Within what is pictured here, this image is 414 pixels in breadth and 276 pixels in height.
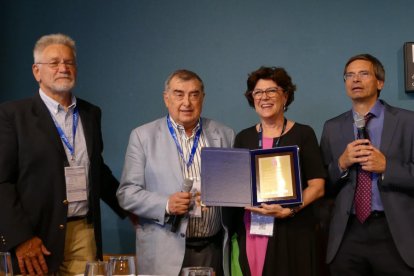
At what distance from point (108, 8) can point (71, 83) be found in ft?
4.55

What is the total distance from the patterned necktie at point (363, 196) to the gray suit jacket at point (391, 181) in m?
0.03

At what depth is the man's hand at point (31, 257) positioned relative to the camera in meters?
2.74

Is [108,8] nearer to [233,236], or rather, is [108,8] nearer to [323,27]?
[323,27]

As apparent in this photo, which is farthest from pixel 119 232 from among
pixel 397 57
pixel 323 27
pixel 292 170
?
pixel 397 57

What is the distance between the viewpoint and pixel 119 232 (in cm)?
431

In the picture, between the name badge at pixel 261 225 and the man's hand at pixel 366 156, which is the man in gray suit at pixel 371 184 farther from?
the name badge at pixel 261 225

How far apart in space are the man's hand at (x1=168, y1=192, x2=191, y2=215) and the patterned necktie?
0.95 m

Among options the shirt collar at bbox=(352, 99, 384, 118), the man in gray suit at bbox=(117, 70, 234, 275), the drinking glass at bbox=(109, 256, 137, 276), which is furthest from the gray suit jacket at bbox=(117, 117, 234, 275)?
the drinking glass at bbox=(109, 256, 137, 276)

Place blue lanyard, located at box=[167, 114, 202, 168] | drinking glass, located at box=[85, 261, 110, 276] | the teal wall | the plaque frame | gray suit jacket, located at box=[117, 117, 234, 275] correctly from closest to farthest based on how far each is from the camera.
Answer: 1. drinking glass, located at box=[85, 261, 110, 276]
2. the plaque frame
3. gray suit jacket, located at box=[117, 117, 234, 275]
4. blue lanyard, located at box=[167, 114, 202, 168]
5. the teal wall

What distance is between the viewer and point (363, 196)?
3014 millimetres

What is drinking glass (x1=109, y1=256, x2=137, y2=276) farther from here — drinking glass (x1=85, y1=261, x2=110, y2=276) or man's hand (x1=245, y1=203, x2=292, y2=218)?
man's hand (x1=245, y1=203, x2=292, y2=218)

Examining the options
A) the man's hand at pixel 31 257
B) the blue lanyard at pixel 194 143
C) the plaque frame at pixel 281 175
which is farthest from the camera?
the blue lanyard at pixel 194 143

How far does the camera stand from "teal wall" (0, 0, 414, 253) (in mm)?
3902

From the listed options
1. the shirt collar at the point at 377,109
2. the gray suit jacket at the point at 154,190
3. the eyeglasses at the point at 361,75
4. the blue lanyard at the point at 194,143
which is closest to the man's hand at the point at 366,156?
the shirt collar at the point at 377,109
